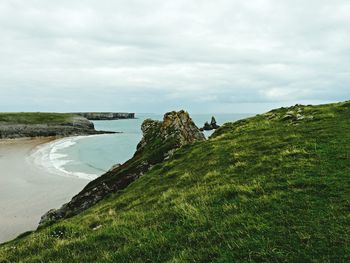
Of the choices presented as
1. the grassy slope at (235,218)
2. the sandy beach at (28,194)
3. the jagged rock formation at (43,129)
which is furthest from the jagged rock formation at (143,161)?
the jagged rock formation at (43,129)

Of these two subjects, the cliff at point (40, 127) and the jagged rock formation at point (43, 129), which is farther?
the cliff at point (40, 127)

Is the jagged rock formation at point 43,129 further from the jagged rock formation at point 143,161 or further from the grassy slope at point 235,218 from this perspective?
the grassy slope at point 235,218

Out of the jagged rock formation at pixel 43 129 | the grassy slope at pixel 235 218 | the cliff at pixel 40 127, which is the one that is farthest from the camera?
the cliff at pixel 40 127

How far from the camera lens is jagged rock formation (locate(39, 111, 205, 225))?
23672mm

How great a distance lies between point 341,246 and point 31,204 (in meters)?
35.3

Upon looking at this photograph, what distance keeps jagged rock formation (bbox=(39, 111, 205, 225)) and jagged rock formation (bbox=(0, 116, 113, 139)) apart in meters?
139

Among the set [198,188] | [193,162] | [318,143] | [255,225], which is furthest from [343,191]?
[193,162]

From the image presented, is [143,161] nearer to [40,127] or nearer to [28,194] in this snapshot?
[28,194]

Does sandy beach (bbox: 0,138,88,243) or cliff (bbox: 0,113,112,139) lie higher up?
cliff (bbox: 0,113,112,139)

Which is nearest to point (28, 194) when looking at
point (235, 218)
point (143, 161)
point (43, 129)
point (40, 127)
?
point (143, 161)

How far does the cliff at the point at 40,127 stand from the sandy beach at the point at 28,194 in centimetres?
10277

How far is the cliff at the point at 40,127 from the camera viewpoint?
157m

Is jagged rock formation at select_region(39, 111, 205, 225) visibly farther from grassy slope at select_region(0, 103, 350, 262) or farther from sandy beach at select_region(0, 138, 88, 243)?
sandy beach at select_region(0, 138, 88, 243)

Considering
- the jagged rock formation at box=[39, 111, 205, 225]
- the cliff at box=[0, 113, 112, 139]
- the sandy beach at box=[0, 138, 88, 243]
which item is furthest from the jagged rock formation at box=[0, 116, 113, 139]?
the jagged rock formation at box=[39, 111, 205, 225]
